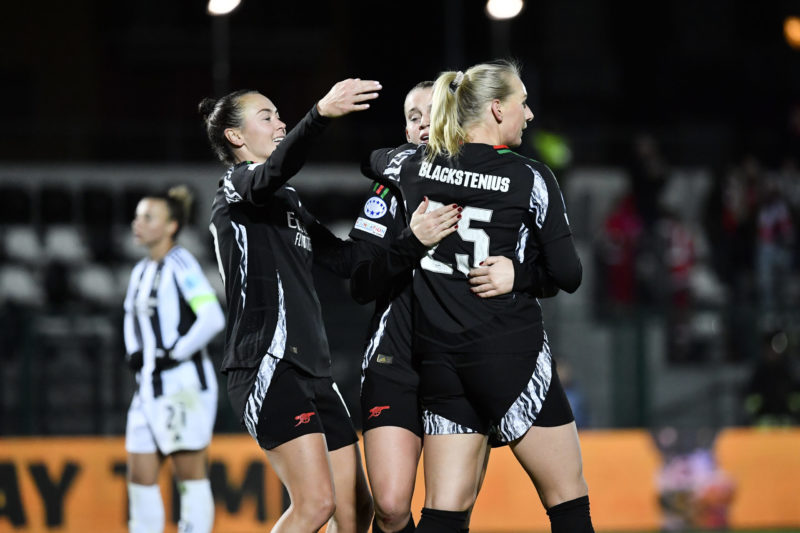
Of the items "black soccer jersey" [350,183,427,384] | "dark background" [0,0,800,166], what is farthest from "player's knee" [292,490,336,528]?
"dark background" [0,0,800,166]

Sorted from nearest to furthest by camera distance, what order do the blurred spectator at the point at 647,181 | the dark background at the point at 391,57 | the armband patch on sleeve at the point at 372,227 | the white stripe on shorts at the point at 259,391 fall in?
1. the white stripe on shorts at the point at 259,391
2. the armband patch on sleeve at the point at 372,227
3. the blurred spectator at the point at 647,181
4. the dark background at the point at 391,57

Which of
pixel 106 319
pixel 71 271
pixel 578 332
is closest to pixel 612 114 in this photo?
pixel 578 332

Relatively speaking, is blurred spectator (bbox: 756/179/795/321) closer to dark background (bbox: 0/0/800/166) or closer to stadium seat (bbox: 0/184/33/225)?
dark background (bbox: 0/0/800/166)

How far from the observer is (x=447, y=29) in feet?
59.9

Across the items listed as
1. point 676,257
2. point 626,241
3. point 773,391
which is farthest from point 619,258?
point 773,391

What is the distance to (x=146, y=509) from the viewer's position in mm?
6328

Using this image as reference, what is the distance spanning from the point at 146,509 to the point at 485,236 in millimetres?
3250

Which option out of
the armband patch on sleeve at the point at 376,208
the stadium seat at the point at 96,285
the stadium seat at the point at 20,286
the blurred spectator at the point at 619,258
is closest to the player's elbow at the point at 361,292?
the armband patch on sleeve at the point at 376,208

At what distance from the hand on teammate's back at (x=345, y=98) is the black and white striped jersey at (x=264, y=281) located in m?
0.43

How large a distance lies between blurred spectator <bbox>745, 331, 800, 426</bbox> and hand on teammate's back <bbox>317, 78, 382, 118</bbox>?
7212 millimetres

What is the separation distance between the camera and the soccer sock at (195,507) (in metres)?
6.22

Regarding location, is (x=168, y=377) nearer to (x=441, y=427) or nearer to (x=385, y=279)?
(x=385, y=279)

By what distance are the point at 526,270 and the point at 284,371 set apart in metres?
1.03

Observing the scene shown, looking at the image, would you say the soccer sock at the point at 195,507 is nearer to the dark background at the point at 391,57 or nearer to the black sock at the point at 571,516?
the black sock at the point at 571,516
